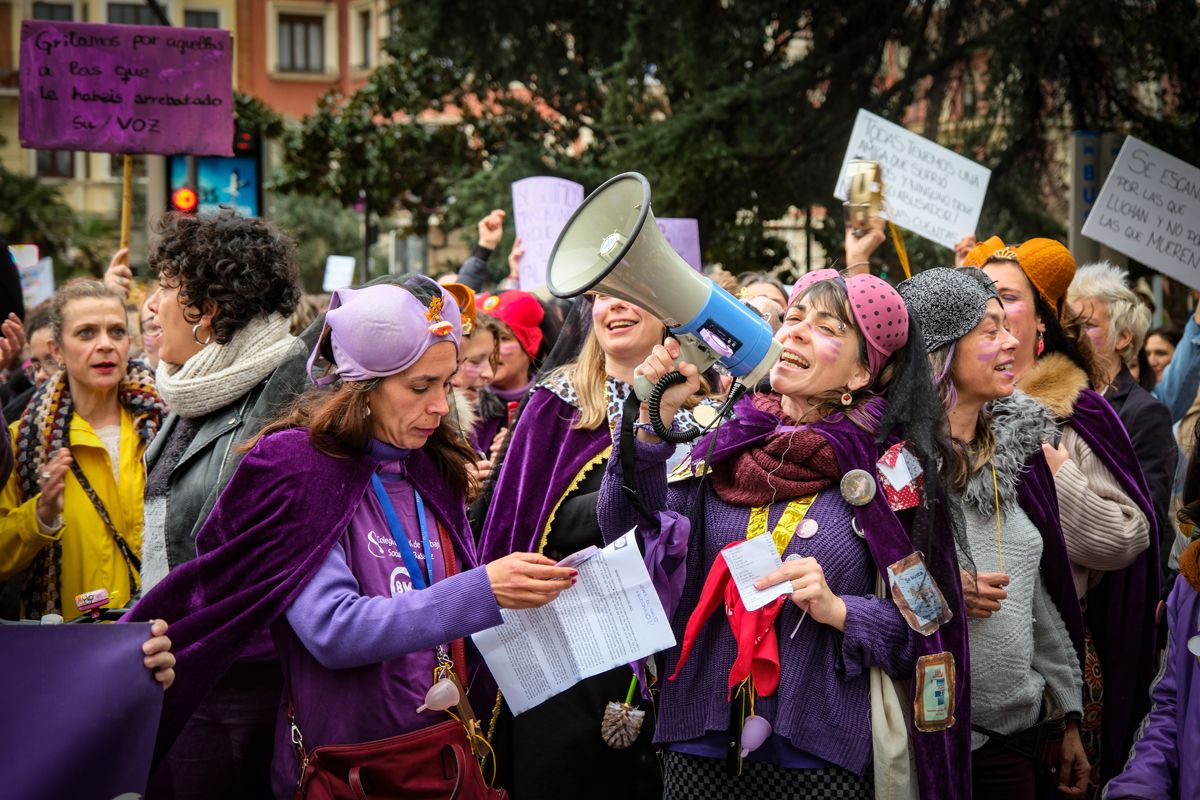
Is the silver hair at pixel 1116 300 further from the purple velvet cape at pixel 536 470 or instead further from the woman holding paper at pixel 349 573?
the woman holding paper at pixel 349 573

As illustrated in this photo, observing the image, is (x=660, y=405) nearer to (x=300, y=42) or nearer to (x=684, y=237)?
(x=684, y=237)

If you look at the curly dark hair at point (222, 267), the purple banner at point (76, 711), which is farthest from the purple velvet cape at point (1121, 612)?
the purple banner at point (76, 711)

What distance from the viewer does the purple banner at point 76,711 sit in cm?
270

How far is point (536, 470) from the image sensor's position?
4250 millimetres

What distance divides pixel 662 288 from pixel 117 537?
237cm

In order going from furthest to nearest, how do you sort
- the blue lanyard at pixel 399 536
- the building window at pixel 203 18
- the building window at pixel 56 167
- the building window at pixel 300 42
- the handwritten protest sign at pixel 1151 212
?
the building window at pixel 300 42 < the building window at pixel 56 167 < the building window at pixel 203 18 < the handwritten protest sign at pixel 1151 212 < the blue lanyard at pixel 399 536

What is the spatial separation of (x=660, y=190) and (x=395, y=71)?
295 inches

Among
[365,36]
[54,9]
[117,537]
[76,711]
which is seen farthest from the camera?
[365,36]

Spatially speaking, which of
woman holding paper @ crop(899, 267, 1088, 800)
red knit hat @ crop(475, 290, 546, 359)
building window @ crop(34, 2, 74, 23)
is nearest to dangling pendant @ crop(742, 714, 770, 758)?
woman holding paper @ crop(899, 267, 1088, 800)

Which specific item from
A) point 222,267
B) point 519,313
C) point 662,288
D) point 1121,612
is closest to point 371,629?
point 662,288

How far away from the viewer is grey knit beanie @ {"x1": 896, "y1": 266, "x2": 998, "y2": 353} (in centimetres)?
377

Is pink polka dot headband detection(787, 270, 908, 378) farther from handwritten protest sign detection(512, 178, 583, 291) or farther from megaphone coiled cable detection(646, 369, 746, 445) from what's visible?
handwritten protest sign detection(512, 178, 583, 291)

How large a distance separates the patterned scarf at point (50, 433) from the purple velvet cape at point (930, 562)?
2272mm

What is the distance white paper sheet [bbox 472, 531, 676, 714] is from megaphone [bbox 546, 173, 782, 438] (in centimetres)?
43
